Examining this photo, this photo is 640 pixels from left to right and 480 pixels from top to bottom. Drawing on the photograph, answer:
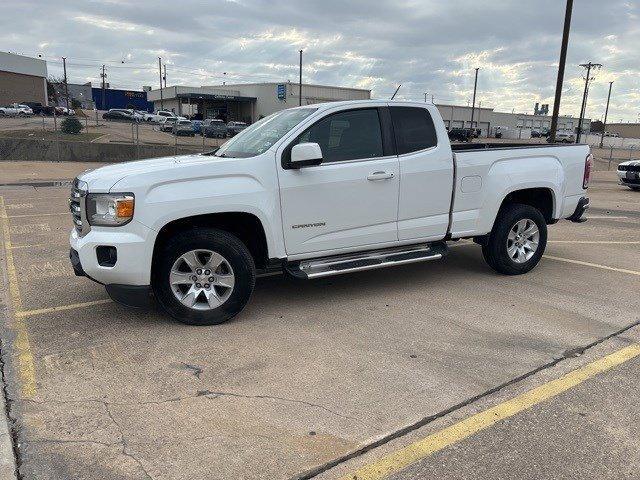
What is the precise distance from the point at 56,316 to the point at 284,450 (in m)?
3.03

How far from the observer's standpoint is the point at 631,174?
1712 centimetres

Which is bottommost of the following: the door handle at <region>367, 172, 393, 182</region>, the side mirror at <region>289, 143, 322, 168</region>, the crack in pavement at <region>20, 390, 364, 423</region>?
the crack in pavement at <region>20, 390, 364, 423</region>

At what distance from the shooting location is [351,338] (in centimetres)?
448

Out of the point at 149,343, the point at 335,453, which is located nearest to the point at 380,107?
the point at 149,343

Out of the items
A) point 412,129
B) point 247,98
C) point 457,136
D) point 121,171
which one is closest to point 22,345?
point 121,171

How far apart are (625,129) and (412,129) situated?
494 ft

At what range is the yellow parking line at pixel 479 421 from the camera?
9.13 ft

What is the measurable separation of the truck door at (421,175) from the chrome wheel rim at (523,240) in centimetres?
111

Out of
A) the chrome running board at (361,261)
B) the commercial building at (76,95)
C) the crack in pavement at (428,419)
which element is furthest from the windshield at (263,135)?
the commercial building at (76,95)

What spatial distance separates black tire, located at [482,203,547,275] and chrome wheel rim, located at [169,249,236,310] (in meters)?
3.25

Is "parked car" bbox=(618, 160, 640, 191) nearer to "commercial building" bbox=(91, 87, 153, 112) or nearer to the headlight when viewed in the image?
the headlight

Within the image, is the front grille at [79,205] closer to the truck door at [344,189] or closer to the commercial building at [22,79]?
the truck door at [344,189]

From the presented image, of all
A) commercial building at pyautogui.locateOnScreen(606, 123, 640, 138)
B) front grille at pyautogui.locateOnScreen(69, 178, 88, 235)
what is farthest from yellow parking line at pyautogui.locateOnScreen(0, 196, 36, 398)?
commercial building at pyautogui.locateOnScreen(606, 123, 640, 138)

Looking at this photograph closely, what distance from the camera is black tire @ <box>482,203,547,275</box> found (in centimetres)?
621
